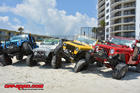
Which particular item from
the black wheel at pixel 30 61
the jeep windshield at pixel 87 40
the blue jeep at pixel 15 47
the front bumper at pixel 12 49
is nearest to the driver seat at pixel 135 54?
the jeep windshield at pixel 87 40

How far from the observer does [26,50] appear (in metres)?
8.67

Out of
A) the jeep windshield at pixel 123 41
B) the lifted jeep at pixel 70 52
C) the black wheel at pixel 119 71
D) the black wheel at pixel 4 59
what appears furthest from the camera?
the black wheel at pixel 4 59

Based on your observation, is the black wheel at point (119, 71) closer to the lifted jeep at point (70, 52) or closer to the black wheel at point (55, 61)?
the lifted jeep at point (70, 52)

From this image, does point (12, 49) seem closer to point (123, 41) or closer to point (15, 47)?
point (15, 47)

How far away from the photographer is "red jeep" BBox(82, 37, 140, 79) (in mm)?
6016

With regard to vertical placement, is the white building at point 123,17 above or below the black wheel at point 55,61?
above

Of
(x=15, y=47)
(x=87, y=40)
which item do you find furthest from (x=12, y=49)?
(x=87, y=40)

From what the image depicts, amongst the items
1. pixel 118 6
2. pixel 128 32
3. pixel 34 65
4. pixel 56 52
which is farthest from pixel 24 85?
pixel 118 6

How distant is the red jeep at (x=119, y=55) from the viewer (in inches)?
237

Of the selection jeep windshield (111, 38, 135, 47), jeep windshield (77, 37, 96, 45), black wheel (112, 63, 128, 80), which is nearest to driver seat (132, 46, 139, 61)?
jeep windshield (111, 38, 135, 47)

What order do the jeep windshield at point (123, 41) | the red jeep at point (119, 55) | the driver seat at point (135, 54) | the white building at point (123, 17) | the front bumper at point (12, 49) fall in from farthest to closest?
the white building at point (123, 17)
the front bumper at point (12, 49)
the jeep windshield at point (123, 41)
the driver seat at point (135, 54)
the red jeep at point (119, 55)

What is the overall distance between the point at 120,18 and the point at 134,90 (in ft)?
165

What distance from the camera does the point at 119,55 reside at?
20.6 ft

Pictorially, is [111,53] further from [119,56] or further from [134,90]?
[134,90]
